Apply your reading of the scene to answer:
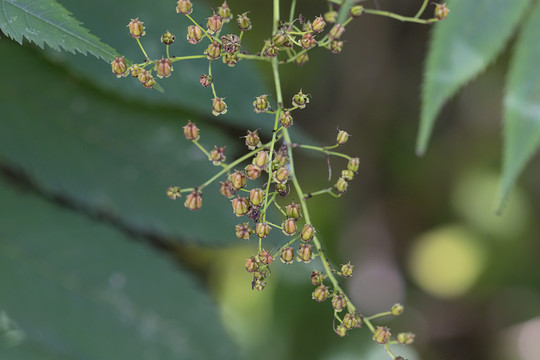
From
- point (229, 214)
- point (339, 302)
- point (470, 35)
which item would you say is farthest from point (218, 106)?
point (470, 35)

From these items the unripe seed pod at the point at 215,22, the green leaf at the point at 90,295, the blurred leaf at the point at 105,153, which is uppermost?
the blurred leaf at the point at 105,153

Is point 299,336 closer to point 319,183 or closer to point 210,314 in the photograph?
point 319,183

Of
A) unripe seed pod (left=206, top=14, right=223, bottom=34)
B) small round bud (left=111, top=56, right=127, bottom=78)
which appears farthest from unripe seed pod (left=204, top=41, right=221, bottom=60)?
small round bud (left=111, top=56, right=127, bottom=78)

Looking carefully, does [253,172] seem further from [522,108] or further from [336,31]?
[522,108]

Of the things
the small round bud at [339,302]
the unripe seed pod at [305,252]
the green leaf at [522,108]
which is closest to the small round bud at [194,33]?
the unripe seed pod at [305,252]

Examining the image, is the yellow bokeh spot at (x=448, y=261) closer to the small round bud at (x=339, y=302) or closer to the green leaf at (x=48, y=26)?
the small round bud at (x=339, y=302)

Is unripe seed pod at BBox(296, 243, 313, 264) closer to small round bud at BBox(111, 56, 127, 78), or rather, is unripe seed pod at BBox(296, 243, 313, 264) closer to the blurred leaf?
small round bud at BBox(111, 56, 127, 78)

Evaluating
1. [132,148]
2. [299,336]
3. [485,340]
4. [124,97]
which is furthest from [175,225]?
[485,340]
